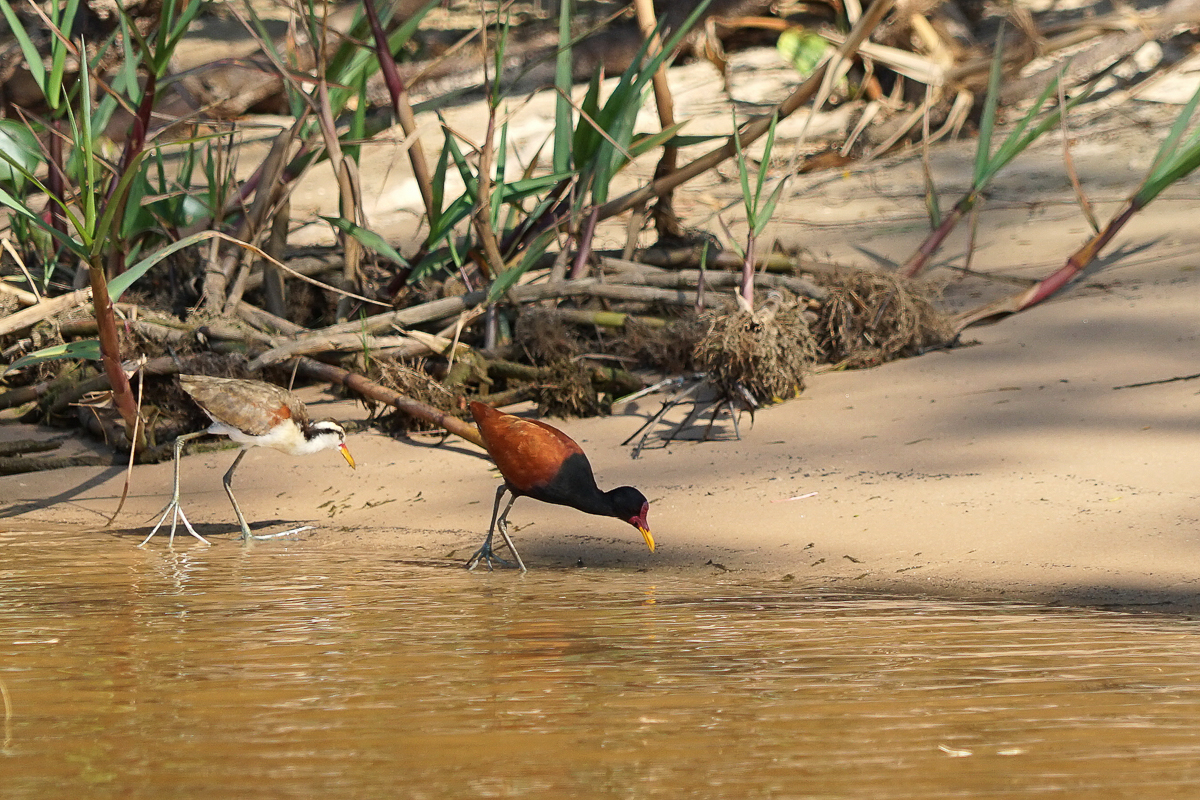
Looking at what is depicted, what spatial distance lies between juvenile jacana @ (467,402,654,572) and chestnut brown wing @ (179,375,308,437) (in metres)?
1.11

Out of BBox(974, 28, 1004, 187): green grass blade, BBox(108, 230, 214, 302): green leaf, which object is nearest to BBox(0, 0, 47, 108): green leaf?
BBox(108, 230, 214, 302): green leaf

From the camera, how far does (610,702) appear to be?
2494 millimetres

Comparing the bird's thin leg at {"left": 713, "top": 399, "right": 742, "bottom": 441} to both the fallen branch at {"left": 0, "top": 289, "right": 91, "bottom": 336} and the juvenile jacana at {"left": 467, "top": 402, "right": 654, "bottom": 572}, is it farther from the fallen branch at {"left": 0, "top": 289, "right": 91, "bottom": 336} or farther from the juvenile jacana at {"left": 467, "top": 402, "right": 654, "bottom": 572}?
the fallen branch at {"left": 0, "top": 289, "right": 91, "bottom": 336}

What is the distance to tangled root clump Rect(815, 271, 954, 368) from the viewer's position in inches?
243

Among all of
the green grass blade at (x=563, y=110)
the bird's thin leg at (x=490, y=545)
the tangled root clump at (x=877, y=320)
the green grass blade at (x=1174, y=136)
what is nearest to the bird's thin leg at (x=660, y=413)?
the bird's thin leg at (x=490, y=545)

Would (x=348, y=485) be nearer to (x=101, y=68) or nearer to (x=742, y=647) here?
(x=742, y=647)

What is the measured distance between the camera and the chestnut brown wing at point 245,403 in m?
5.16

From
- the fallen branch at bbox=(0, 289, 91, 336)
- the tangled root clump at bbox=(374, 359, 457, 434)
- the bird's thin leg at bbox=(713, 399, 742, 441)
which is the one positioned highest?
the fallen branch at bbox=(0, 289, 91, 336)

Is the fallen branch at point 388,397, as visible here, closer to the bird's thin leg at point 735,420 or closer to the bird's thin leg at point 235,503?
the bird's thin leg at point 235,503

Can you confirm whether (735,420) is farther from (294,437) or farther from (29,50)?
(29,50)

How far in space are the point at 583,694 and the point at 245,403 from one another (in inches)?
119

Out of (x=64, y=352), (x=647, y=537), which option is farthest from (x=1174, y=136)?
(x=64, y=352)

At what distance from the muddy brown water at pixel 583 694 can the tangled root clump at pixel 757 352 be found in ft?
6.13

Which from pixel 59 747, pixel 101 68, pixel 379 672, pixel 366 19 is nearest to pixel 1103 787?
pixel 379 672
